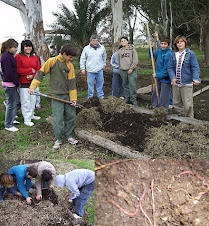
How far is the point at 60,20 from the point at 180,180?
19743 millimetres

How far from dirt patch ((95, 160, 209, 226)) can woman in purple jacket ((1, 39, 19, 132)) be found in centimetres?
280

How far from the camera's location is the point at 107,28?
2609 cm

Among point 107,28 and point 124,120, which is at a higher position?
point 107,28

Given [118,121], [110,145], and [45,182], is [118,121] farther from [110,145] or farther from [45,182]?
[45,182]

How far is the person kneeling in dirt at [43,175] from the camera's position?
312cm

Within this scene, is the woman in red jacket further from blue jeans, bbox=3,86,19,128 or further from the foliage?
the foliage

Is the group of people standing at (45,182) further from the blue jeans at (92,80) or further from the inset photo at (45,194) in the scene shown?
the blue jeans at (92,80)

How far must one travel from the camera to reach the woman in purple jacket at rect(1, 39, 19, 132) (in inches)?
195

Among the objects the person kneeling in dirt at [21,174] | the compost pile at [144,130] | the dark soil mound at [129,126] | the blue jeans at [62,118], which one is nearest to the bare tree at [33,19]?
the compost pile at [144,130]

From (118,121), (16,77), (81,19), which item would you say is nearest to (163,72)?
(118,121)

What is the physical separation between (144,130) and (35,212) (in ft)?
7.12

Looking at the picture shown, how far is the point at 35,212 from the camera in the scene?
130 inches

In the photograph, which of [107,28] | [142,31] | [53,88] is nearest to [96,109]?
[53,88]

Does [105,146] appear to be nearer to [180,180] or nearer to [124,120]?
[124,120]
